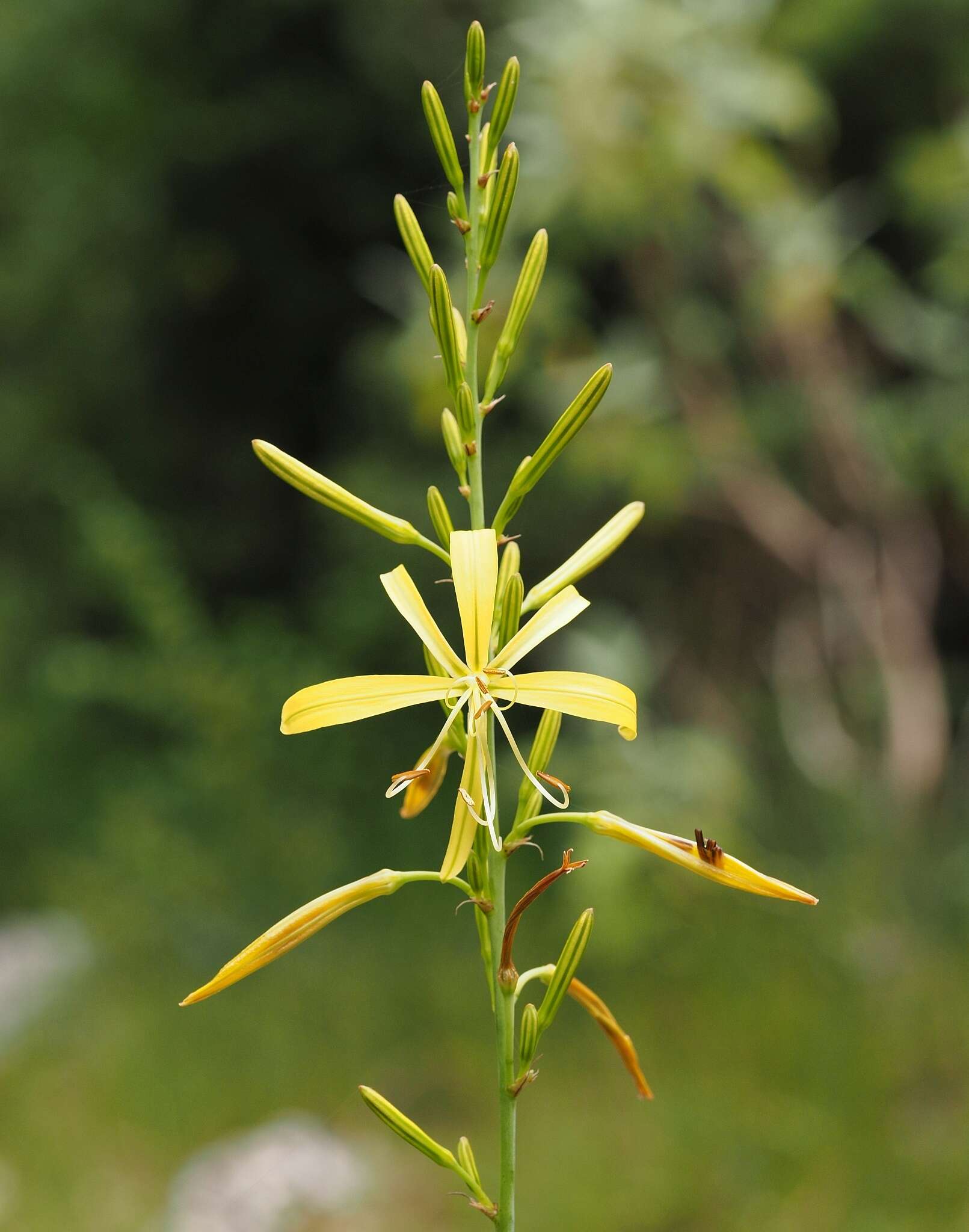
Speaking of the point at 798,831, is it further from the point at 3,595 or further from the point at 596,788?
the point at 3,595

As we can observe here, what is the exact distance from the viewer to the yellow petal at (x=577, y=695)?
0.80 m

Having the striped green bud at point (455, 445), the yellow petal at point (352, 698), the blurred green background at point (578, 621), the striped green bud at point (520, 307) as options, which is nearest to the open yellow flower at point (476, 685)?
the yellow petal at point (352, 698)

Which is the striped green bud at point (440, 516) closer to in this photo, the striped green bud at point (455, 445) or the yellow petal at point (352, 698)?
the striped green bud at point (455, 445)

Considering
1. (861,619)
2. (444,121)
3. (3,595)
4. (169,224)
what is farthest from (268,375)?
(444,121)

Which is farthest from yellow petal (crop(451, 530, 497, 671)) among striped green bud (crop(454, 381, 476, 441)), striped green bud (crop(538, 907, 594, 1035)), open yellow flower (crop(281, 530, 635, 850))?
striped green bud (crop(538, 907, 594, 1035))

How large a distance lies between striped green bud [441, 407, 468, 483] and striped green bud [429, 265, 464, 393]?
31mm

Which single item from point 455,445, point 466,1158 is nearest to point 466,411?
point 455,445

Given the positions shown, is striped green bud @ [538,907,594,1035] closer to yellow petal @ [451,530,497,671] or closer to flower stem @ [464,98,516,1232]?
flower stem @ [464,98,516,1232]

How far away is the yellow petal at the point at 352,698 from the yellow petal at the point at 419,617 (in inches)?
1.4

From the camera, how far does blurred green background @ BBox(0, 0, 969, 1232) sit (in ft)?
10.0

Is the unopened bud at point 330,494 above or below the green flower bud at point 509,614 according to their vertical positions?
above

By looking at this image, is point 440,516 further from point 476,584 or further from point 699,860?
point 699,860

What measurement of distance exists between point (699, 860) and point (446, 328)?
0.47 m

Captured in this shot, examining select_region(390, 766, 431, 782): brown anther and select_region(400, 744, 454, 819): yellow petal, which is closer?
select_region(390, 766, 431, 782): brown anther
